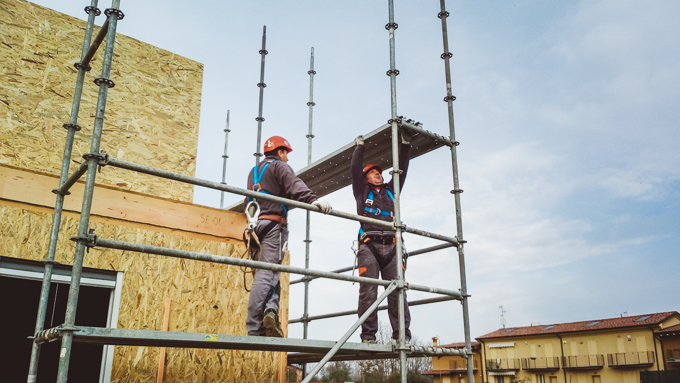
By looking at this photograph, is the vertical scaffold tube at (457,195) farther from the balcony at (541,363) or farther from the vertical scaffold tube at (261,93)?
the balcony at (541,363)

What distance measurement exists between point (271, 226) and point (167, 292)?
219cm

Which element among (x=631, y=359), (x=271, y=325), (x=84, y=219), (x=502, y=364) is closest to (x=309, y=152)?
(x=271, y=325)

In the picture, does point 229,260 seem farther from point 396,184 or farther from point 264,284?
point 396,184

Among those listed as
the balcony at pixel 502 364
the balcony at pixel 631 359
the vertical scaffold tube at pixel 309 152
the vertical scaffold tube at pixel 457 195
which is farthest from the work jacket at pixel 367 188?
the balcony at pixel 502 364

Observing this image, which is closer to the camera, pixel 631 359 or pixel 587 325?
pixel 631 359

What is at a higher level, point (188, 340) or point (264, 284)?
point (264, 284)

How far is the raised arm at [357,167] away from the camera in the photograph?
5.63 m

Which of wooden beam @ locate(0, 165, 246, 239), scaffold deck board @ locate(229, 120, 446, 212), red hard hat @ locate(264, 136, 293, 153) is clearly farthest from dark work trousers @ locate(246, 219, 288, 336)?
wooden beam @ locate(0, 165, 246, 239)

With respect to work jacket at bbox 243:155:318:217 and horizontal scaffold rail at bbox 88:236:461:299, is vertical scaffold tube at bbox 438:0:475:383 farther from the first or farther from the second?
work jacket at bbox 243:155:318:217

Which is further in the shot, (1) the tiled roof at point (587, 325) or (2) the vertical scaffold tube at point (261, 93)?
(1) the tiled roof at point (587, 325)

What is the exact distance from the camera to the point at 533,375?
45750 millimetres

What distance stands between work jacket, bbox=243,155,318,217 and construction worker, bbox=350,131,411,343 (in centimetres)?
85

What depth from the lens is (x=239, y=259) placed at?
3.88 metres

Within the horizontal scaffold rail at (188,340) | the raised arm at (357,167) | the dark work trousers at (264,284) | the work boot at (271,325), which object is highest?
the raised arm at (357,167)
